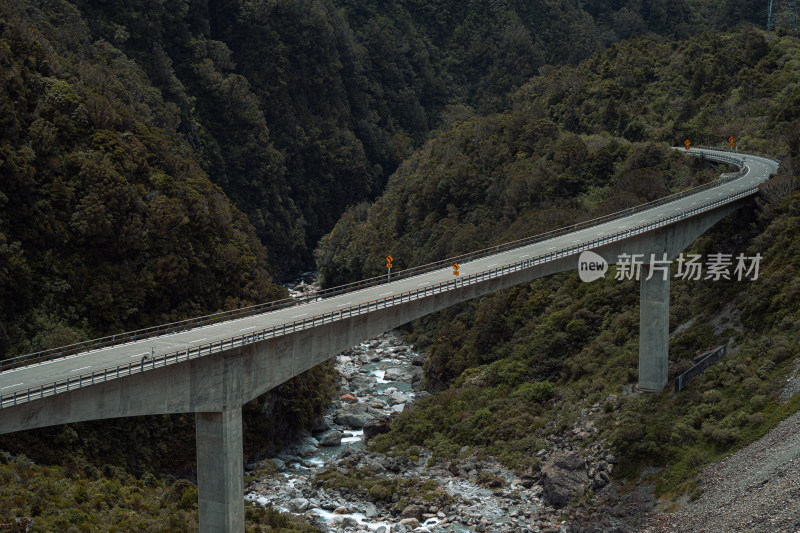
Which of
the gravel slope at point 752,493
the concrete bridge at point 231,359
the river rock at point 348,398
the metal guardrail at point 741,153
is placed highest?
the metal guardrail at point 741,153

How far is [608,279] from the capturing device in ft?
197

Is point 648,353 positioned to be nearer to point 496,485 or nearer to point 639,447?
point 639,447

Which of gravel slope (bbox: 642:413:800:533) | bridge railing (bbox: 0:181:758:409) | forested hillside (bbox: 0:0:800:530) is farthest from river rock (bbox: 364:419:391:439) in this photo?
gravel slope (bbox: 642:413:800:533)

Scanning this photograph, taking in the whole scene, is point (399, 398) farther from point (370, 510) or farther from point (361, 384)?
point (370, 510)

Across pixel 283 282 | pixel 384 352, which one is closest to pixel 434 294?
pixel 384 352

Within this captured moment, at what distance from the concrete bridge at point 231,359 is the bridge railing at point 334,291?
1.07 feet

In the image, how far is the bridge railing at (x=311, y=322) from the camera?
27891mm

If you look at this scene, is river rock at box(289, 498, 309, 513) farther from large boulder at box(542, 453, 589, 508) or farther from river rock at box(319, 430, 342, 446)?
large boulder at box(542, 453, 589, 508)

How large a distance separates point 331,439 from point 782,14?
114 m

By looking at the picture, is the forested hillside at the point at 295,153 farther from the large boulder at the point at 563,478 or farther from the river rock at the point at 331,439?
the large boulder at the point at 563,478

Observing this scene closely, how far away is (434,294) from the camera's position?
40125 mm

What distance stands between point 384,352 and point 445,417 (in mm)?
21430

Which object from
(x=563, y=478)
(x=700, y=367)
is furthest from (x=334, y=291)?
(x=700, y=367)

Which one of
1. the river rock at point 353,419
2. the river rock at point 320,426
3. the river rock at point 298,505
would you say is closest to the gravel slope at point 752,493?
the river rock at point 298,505
